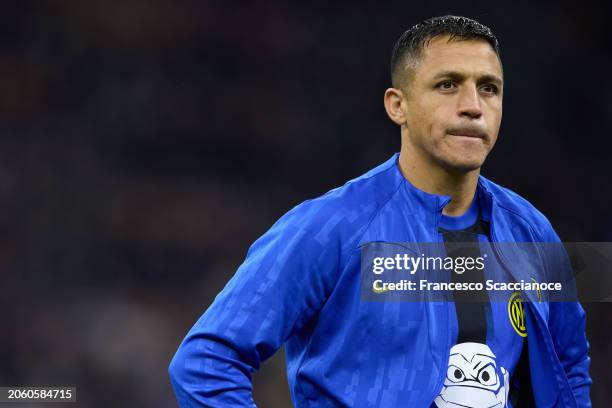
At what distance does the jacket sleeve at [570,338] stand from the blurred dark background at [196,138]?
3.59m

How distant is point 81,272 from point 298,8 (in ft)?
7.79

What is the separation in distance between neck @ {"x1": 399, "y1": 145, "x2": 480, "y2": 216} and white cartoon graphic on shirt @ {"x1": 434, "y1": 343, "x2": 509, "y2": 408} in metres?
0.39

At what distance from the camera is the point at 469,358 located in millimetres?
2318

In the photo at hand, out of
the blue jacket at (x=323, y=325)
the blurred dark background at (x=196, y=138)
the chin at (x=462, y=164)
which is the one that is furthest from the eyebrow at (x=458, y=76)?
the blurred dark background at (x=196, y=138)

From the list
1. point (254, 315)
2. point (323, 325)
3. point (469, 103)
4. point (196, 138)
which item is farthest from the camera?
point (196, 138)

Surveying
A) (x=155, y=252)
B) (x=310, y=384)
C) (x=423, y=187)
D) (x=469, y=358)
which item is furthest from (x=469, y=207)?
(x=155, y=252)

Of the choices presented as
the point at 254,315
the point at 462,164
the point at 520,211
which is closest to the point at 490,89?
the point at 462,164

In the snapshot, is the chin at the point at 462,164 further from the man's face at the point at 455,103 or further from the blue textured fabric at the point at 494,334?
the blue textured fabric at the point at 494,334

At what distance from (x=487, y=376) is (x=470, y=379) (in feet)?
0.17

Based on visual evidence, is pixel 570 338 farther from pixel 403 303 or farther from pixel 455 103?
pixel 455 103

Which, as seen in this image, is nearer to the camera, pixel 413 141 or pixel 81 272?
pixel 413 141

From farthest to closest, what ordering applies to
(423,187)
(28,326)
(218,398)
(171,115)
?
(171,115)
(28,326)
(423,187)
(218,398)

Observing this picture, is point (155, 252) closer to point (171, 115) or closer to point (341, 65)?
point (171, 115)

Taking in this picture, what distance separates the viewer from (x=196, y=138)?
6.54 meters
